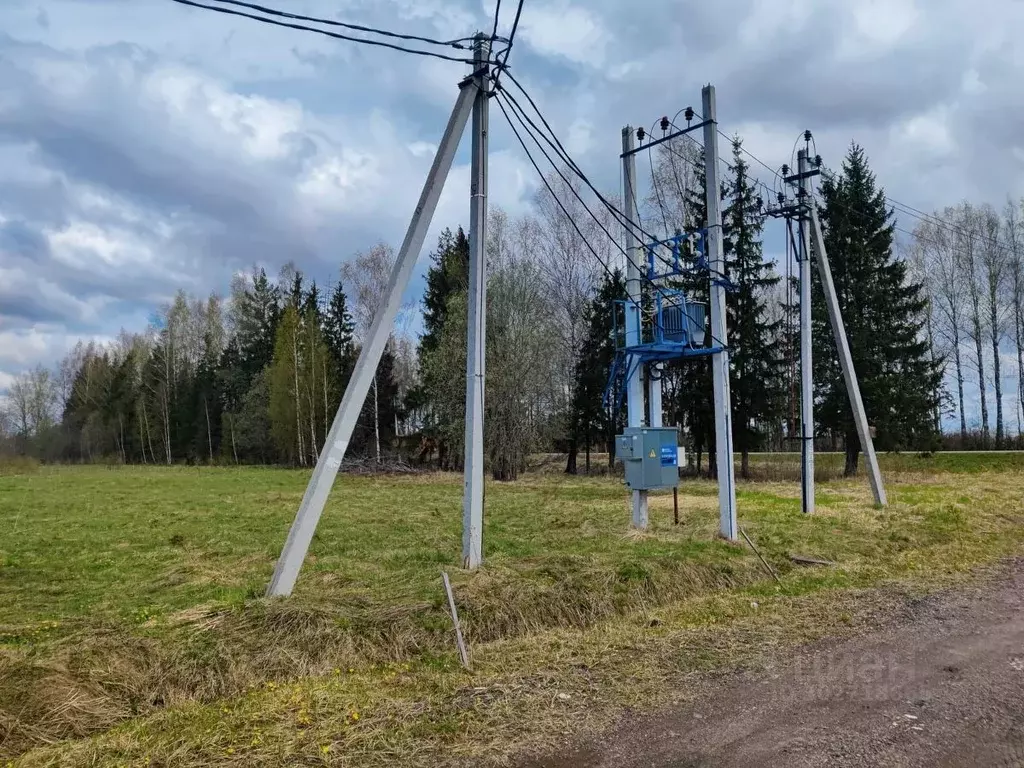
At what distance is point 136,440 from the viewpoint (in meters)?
59.3

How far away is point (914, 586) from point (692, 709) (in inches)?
192

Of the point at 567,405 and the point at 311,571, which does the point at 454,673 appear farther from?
the point at 567,405

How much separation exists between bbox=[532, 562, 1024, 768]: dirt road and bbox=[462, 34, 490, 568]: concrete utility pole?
3.19 m

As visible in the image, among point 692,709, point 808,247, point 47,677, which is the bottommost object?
point 692,709

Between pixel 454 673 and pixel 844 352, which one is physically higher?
pixel 844 352

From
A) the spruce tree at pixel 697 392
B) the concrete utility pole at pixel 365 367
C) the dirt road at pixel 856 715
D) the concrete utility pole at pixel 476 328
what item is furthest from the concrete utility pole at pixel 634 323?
the spruce tree at pixel 697 392

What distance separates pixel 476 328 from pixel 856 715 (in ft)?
16.4

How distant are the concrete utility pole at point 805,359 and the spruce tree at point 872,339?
14260 mm

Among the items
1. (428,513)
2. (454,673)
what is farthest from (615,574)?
(428,513)

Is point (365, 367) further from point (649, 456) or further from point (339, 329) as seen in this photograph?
point (339, 329)

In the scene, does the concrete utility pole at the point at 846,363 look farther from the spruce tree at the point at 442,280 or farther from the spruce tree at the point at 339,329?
the spruce tree at the point at 339,329

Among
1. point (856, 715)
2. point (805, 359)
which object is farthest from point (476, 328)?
point (805, 359)

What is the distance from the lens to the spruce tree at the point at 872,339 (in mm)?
27281

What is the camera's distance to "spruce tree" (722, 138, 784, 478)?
28.6 meters
